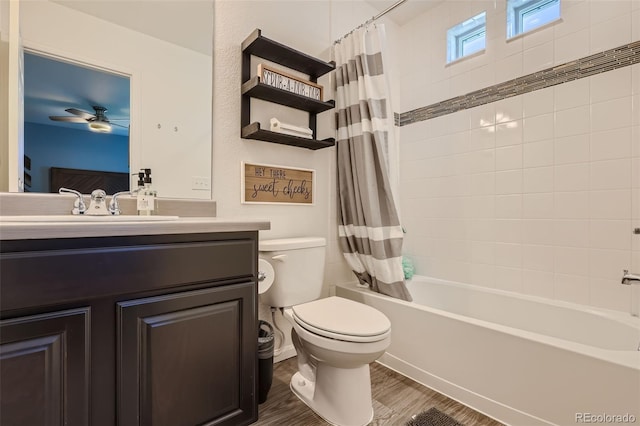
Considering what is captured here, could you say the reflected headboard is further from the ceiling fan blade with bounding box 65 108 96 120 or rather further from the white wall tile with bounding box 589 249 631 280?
the white wall tile with bounding box 589 249 631 280

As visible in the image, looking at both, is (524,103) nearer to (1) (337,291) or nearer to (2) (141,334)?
(1) (337,291)

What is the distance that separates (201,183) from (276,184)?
0.47 meters

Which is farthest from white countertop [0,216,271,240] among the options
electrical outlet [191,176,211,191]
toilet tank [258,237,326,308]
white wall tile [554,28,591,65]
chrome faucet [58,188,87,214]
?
Answer: white wall tile [554,28,591,65]

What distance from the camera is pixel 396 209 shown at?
73.0 inches

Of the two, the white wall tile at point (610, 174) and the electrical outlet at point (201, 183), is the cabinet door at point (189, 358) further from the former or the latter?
the white wall tile at point (610, 174)

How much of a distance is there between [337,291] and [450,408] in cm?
98

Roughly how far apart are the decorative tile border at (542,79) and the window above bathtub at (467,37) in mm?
341

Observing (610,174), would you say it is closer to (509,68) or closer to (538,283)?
(538,283)

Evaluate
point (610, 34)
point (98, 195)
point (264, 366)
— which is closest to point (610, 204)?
point (610, 34)

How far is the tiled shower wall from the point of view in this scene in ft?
5.17

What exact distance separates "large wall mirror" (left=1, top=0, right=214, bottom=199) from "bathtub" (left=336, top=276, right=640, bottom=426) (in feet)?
4.59

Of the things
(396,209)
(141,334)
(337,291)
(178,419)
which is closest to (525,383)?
(396,209)

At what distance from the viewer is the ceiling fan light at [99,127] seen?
1347mm

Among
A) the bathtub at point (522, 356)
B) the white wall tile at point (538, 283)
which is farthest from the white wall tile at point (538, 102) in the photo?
the bathtub at point (522, 356)
